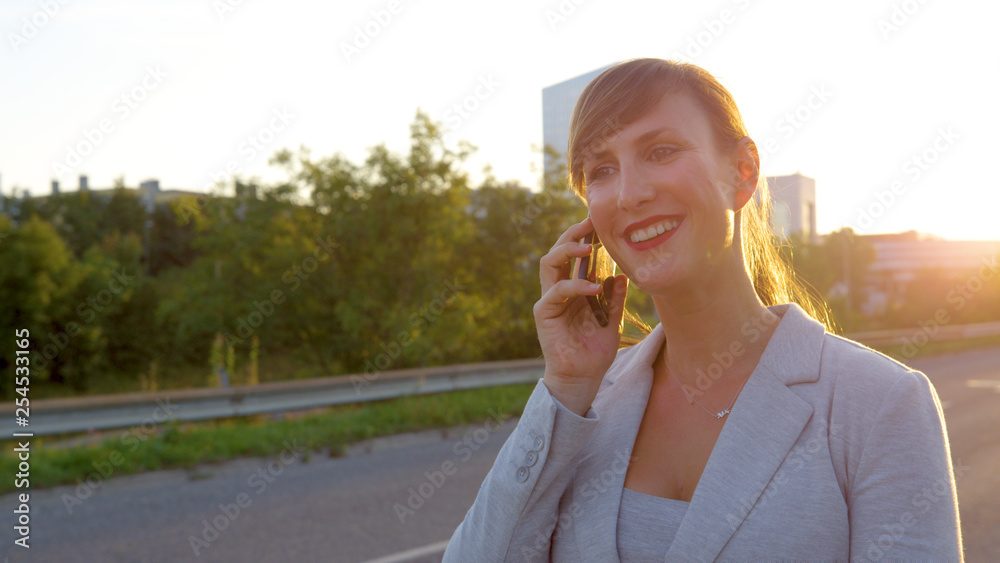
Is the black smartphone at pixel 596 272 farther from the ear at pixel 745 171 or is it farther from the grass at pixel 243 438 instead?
the grass at pixel 243 438

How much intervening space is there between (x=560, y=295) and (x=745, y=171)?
0.52 meters

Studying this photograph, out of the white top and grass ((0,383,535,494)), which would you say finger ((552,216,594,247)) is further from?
grass ((0,383,535,494))

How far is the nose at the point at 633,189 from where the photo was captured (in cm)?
158

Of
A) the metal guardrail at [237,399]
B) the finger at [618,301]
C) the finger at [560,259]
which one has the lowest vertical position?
the metal guardrail at [237,399]

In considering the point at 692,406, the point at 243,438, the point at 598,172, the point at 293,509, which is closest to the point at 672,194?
the point at 598,172

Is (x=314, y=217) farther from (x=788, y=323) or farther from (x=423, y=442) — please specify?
(x=788, y=323)

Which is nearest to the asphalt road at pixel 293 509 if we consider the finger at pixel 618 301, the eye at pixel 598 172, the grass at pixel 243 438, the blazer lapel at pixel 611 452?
the grass at pixel 243 438

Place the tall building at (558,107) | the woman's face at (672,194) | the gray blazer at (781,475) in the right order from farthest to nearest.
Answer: the tall building at (558,107) → the woman's face at (672,194) → the gray blazer at (781,475)

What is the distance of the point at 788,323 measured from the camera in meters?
1.60

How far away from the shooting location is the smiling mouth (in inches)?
62.1

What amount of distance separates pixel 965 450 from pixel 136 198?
55.9 meters

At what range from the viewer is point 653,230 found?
1591 mm

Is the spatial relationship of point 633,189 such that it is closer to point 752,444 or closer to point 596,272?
A: point 596,272

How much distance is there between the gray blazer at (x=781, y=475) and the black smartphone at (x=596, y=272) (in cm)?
24
